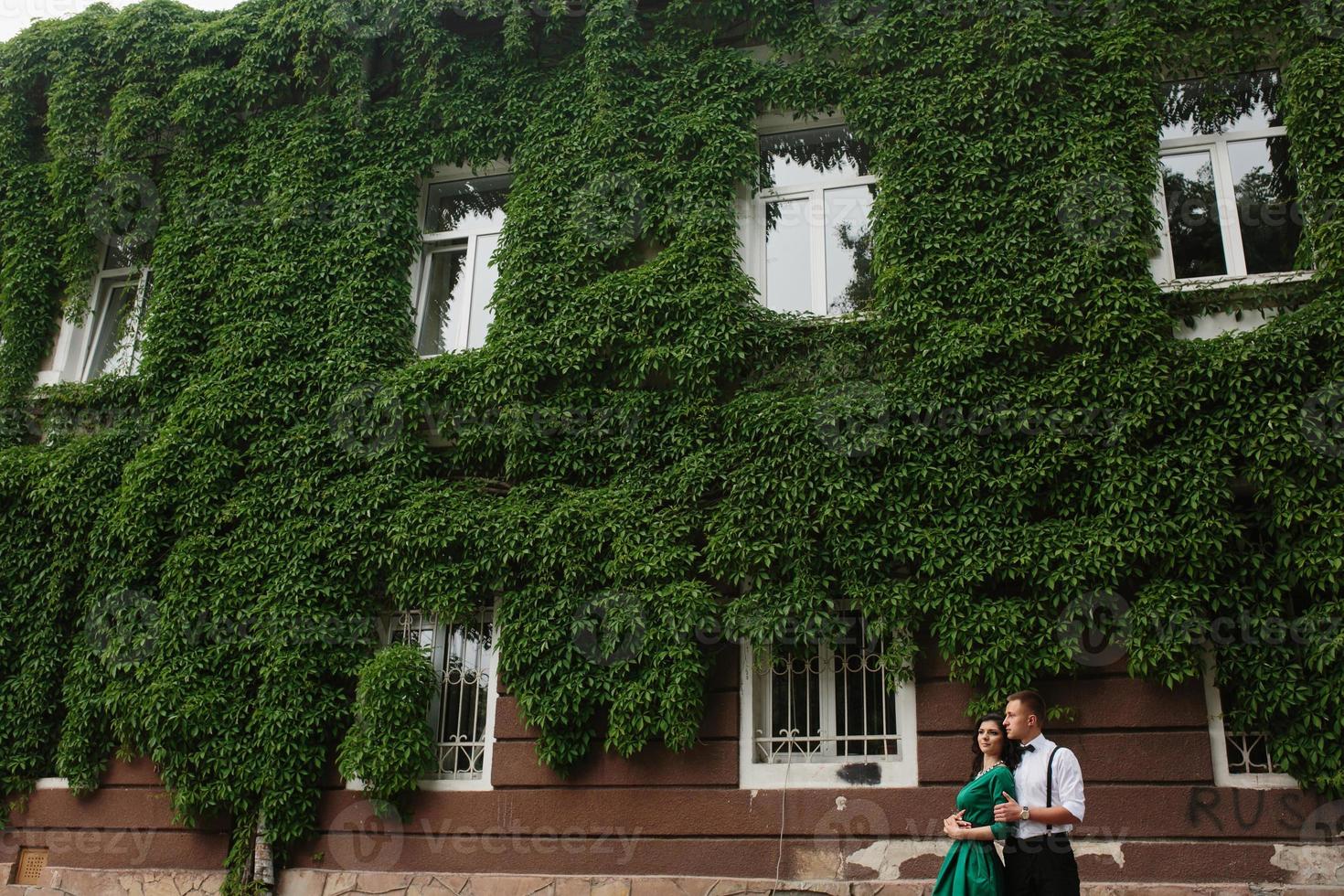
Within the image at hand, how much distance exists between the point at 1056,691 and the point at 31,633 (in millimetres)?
10797

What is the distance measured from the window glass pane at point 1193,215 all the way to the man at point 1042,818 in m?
6.01

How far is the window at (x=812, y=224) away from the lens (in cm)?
1177

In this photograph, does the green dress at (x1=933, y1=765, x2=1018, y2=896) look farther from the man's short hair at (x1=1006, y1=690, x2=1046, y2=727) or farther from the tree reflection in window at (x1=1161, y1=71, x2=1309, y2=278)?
the tree reflection in window at (x1=1161, y1=71, x2=1309, y2=278)

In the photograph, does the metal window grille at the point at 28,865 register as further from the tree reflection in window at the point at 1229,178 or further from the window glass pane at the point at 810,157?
the tree reflection in window at the point at 1229,178

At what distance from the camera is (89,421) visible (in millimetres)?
13367

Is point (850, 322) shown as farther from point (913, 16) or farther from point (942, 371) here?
point (913, 16)

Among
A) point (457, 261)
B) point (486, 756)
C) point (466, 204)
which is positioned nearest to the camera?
point (486, 756)

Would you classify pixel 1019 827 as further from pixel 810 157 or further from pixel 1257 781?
pixel 810 157

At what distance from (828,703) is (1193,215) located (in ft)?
19.6

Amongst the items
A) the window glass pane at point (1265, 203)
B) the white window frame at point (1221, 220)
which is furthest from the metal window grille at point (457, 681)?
the window glass pane at point (1265, 203)

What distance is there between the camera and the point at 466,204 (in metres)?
13.6

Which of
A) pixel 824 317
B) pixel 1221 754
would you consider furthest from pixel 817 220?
pixel 1221 754

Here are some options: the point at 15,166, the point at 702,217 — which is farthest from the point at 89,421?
the point at 702,217

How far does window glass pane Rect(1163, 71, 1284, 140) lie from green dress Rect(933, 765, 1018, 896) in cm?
758
